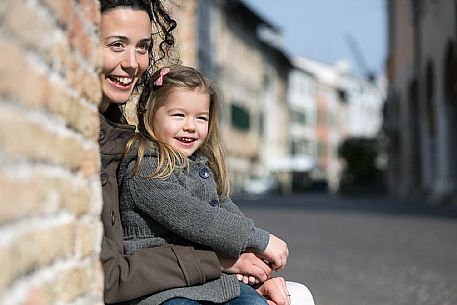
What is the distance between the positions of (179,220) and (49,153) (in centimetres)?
107

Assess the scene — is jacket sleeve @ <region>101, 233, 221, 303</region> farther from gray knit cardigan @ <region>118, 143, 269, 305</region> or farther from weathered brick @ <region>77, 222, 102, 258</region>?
weathered brick @ <region>77, 222, 102, 258</region>

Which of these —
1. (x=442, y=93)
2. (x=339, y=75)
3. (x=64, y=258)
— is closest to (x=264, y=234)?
(x=64, y=258)

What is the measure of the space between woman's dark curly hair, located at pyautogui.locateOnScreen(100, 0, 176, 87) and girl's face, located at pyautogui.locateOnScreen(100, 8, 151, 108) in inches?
0.9

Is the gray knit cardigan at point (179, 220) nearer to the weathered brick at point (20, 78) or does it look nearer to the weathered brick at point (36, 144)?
the weathered brick at point (36, 144)

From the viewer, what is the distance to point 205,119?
348cm

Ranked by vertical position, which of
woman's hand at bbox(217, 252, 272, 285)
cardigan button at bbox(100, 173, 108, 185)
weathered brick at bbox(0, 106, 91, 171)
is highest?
weathered brick at bbox(0, 106, 91, 171)

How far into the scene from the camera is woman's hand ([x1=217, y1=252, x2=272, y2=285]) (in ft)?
10.6

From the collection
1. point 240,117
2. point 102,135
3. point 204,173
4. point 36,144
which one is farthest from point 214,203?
point 240,117

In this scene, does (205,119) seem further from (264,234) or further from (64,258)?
(64,258)

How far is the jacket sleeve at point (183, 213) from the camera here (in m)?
3.09

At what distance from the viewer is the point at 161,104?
11.1ft

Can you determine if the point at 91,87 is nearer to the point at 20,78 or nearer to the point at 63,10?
the point at 63,10

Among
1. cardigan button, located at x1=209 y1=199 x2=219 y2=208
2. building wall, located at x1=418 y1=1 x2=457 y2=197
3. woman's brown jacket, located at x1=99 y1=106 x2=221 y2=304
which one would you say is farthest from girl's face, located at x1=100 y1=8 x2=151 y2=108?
building wall, located at x1=418 y1=1 x2=457 y2=197

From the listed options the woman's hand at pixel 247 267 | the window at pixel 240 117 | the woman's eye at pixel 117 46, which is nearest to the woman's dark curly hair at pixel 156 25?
the woman's eye at pixel 117 46
